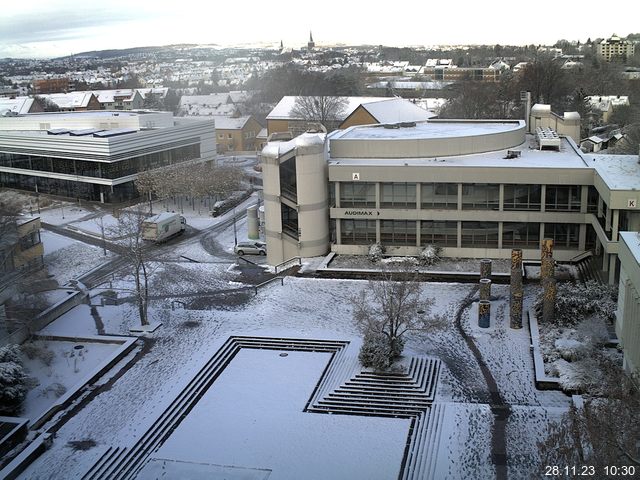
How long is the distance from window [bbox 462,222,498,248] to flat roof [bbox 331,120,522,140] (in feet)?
18.9

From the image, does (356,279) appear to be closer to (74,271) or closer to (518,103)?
(74,271)

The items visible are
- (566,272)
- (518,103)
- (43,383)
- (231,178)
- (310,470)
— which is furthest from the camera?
(518,103)

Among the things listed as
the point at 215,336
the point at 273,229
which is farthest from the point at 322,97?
the point at 215,336

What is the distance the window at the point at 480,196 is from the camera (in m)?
35.1

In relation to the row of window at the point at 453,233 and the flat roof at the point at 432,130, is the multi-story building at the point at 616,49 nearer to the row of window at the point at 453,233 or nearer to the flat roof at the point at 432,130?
the flat roof at the point at 432,130

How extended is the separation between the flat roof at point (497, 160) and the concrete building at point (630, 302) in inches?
538

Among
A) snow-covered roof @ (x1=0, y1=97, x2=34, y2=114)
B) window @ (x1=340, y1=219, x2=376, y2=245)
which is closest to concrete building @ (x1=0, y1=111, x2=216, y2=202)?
window @ (x1=340, y1=219, x2=376, y2=245)

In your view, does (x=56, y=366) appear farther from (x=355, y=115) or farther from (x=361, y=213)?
(x=355, y=115)

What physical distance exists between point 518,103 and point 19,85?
115 meters

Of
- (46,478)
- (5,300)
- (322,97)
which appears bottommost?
(46,478)

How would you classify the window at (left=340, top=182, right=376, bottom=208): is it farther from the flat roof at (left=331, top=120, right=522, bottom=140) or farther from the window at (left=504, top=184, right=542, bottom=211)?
the window at (left=504, top=184, right=542, bottom=211)

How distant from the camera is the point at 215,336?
27.8m

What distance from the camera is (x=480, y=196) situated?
35.3 meters

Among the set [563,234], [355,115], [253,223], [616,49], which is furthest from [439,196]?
[616,49]
